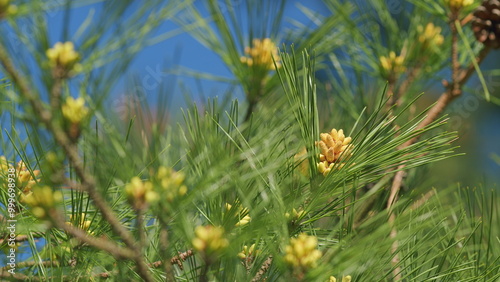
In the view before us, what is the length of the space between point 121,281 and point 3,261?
168 millimetres

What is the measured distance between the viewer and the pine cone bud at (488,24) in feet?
2.32

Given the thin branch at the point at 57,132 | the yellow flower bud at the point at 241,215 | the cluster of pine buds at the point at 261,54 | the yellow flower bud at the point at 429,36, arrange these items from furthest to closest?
the yellow flower bud at the point at 429,36, the cluster of pine buds at the point at 261,54, the yellow flower bud at the point at 241,215, the thin branch at the point at 57,132

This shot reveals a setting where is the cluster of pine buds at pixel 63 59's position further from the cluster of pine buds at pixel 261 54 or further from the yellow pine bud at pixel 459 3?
the yellow pine bud at pixel 459 3

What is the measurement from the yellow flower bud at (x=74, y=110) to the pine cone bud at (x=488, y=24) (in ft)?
1.72

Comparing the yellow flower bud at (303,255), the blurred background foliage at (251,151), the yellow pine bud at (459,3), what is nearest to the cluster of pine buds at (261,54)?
the blurred background foliage at (251,151)

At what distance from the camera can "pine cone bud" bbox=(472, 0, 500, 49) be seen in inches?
27.8

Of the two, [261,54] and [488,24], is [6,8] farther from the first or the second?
[488,24]

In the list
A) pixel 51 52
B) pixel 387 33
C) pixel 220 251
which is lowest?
pixel 220 251

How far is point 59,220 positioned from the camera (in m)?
0.33

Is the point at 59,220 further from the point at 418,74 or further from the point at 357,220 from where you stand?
the point at 418,74

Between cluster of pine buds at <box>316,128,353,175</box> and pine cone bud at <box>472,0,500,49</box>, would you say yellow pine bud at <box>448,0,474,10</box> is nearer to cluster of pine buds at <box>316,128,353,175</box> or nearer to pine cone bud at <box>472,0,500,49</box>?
pine cone bud at <box>472,0,500,49</box>

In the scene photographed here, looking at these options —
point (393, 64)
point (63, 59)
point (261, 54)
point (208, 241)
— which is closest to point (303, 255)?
point (208, 241)

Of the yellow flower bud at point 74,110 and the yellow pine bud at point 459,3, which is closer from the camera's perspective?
the yellow flower bud at point 74,110

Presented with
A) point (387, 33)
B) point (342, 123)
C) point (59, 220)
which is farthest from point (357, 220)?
point (59, 220)
